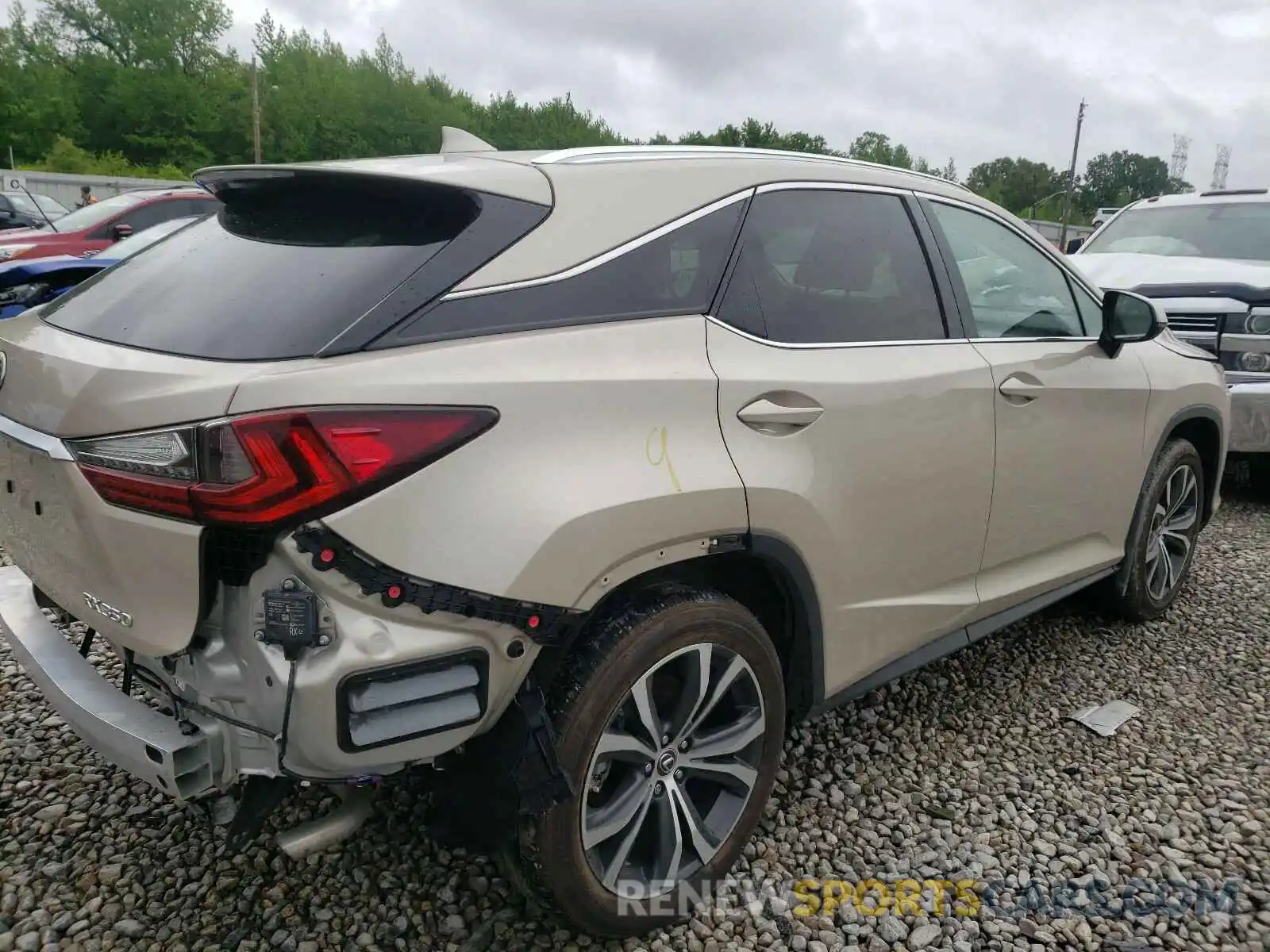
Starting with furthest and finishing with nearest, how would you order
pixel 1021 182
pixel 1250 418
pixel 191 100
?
pixel 1021 182 < pixel 191 100 < pixel 1250 418

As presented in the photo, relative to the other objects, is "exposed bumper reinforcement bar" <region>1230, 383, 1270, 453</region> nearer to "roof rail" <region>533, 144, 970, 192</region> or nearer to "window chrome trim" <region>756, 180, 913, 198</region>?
"window chrome trim" <region>756, 180, 913, 198</region>

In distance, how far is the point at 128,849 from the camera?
248cm

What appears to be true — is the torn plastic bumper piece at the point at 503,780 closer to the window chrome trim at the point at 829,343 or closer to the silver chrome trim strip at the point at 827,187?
the window chrome trim at the point at 829,343

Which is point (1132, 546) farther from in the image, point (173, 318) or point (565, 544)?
point (173, 318)

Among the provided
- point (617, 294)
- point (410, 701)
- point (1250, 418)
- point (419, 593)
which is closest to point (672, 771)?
point (410, 701)

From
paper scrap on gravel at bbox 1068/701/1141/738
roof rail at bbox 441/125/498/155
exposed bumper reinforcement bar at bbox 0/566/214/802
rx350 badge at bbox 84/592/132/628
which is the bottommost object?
paper scrap on gravel at bbox 1068/701/1141/738

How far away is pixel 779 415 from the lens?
7.22 ft

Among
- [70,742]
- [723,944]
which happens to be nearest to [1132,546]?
[723,944]

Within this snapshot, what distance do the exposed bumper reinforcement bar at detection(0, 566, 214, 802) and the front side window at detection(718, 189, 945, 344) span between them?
1.43 meters

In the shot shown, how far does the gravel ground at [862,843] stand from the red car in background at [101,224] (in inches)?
318

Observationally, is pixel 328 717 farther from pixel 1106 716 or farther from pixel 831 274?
pixel 1106 716

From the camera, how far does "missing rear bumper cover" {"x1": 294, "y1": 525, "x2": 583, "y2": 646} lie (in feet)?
5.25

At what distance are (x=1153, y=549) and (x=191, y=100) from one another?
62754mm

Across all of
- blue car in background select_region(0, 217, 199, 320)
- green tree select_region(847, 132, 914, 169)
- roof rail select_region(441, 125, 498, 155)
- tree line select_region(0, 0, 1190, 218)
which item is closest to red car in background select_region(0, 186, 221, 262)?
blue car in background select_region(0, 217, 199, 320)
